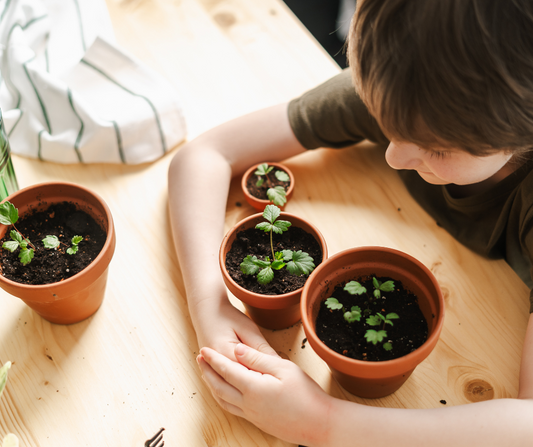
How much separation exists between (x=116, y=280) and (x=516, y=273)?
0.69 meters

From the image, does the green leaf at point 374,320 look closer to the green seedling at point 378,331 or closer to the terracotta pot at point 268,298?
the green seedling at point 378,331

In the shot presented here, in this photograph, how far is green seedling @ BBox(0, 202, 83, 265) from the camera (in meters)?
0.66

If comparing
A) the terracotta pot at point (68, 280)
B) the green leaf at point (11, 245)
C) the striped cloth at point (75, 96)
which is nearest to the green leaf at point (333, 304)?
the terracotta pot at point (68, 280)

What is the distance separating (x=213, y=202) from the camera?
85 centimetres

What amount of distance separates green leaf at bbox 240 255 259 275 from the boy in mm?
91

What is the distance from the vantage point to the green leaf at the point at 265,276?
643 millimetres

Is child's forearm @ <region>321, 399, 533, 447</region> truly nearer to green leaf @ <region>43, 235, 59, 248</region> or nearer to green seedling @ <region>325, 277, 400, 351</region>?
green seedling @ <region>325, 277, 400, 351</region>

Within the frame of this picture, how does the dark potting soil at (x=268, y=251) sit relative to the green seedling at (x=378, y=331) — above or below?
above

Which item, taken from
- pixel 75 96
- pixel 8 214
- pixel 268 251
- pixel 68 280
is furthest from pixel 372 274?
pixel 75 96

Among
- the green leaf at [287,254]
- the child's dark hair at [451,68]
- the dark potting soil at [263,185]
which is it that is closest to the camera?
the child's dark hair at [451,68]

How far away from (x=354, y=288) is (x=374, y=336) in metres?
0.07

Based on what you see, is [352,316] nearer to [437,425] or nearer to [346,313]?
[346,313]

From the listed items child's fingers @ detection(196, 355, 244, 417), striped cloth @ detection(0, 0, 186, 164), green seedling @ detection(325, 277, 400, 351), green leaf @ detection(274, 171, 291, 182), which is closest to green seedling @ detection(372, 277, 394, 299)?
green seedling @ detection(325, 277, 400, 351)

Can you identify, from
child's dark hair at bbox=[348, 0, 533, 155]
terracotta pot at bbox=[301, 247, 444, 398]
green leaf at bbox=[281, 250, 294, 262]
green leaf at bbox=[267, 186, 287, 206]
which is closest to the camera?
child's dark hair at bbox=[348, 0, 533, 155]
